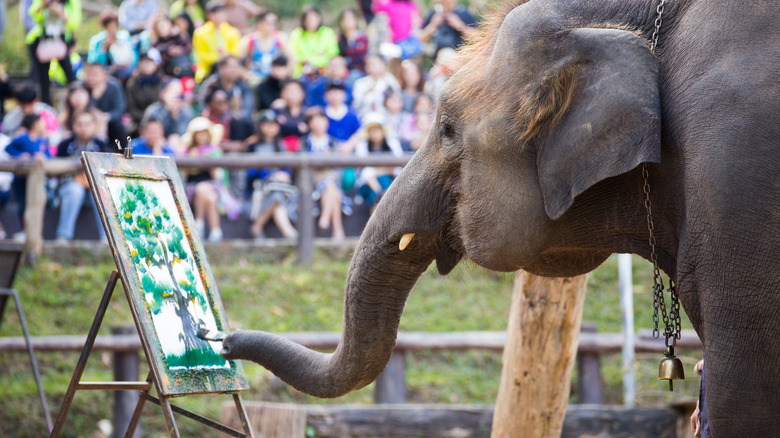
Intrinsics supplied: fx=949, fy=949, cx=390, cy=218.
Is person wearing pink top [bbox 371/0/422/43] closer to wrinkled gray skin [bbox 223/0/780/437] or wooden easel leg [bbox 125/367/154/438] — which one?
wooden easel leg [bbox 125/367/154/438]

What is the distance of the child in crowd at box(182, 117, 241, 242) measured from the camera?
8.78 metres

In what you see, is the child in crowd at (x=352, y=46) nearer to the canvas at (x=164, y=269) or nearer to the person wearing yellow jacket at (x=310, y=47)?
the person wearing yellow jacket at (x=310, y=47)

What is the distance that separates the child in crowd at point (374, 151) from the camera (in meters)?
9.17

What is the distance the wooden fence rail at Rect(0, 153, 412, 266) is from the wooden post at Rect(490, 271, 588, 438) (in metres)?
4.21

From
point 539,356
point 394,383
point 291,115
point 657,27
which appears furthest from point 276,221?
point 657,27

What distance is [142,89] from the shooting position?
9906mm

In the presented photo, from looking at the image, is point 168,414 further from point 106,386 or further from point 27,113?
point 27,113

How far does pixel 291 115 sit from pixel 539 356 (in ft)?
18.9

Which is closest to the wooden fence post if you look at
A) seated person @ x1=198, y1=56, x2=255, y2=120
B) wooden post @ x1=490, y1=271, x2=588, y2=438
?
seated person @ x1=198, y1=56, x2=255, y2=120

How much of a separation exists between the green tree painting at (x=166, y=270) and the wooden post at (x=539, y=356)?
137 centimetres

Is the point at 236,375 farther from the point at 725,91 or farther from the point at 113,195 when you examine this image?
the point at 725,91

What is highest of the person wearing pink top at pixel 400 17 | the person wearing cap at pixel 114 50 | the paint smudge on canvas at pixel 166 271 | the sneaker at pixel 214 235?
the person wearing pink top at pixel 400 17

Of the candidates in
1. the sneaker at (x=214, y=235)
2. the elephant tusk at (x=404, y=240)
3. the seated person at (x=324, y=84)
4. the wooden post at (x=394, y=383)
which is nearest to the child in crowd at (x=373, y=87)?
the seated person at (x=324, y=84)

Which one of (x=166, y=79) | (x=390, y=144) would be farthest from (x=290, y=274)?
(x=166, y=79)
